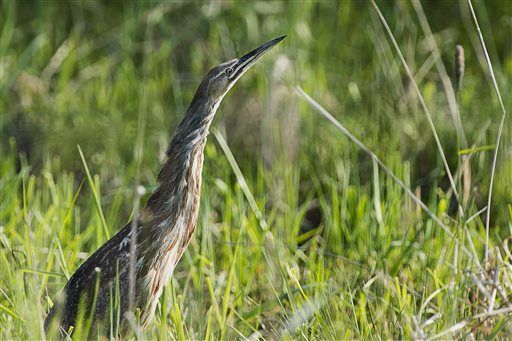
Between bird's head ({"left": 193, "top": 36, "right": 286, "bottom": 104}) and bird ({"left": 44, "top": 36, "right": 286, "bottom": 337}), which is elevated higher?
bird's head ({"left": 193, "top": 36, "right": 286, "bottom": 104})

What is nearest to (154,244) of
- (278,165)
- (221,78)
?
(221,78)

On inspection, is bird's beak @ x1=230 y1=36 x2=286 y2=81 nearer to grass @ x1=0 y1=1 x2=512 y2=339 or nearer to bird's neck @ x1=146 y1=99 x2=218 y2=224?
bird's neck @ x1=146 y1=99 x2=218 y2=224

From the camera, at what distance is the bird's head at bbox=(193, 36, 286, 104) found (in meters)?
3.37

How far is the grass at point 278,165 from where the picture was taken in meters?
3.18

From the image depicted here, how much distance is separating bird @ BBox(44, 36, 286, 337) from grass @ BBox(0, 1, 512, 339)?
0.27 feet

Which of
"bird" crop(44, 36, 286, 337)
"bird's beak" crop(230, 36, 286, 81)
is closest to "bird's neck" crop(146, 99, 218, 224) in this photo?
"bird" crop(44, 36, 286, 337)

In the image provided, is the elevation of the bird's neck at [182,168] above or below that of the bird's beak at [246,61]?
below

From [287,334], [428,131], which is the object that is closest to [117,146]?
[428,131]

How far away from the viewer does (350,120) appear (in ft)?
16.1

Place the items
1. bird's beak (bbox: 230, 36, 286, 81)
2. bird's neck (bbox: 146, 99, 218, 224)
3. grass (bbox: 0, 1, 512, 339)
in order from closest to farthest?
grass (bbox: 0, 1, 512, 339) < bird's neck (bbox: 146, 99, 218, 224) < bird's beak (bbox: 230, 36, 286, 81)

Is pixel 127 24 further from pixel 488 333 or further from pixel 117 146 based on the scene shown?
pixel 488 333

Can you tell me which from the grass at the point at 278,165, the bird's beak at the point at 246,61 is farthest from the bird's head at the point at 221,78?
the grass at the point at 278,165

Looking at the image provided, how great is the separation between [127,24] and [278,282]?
7.98 ft

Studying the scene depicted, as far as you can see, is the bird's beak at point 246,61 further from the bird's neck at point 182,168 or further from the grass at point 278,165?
the grass at point 278,165
